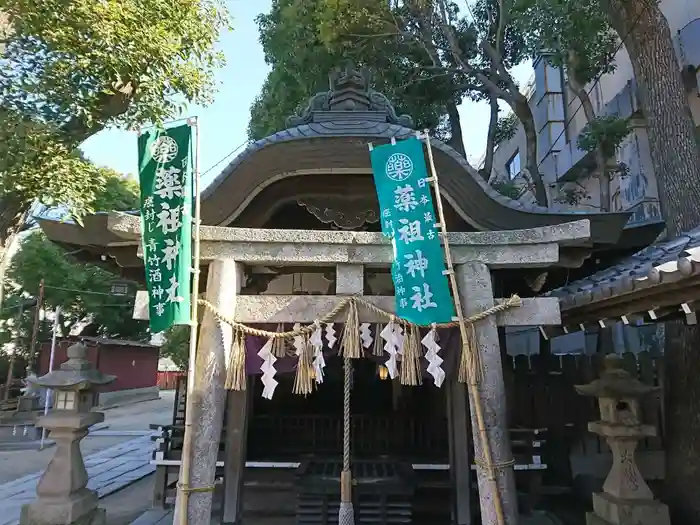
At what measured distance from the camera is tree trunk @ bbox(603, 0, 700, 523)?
19.0 ft

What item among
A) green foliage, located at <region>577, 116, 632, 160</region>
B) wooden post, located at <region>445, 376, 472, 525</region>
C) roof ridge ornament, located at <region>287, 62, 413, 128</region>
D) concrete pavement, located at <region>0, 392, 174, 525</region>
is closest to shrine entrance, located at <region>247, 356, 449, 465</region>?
wooden post, located at <region>445, 376, 472, 525</region>

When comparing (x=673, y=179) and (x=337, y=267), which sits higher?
(x=673, y=179)

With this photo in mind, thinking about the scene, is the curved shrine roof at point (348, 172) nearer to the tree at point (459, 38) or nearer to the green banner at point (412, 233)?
the green banner at point (412, 233)

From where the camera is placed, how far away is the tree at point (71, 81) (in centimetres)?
700

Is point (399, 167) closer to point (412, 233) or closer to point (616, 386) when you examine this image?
point (412, 233)

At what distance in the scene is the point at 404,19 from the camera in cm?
1253

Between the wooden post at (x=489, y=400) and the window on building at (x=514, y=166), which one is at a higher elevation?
the window on building at (x=514, y=166)

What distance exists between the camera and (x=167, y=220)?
4309mm

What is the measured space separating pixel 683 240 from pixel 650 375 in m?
2.00

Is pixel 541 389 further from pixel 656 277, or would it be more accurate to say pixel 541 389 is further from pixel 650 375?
pixel 656 277

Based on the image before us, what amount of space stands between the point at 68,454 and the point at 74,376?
0.91 meters

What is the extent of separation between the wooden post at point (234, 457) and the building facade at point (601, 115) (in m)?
7.86

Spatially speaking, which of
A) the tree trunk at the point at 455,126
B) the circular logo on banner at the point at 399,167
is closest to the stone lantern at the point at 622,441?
the circular logo on banner at the point at 399,167

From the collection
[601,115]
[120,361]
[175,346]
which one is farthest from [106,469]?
[175,346]
